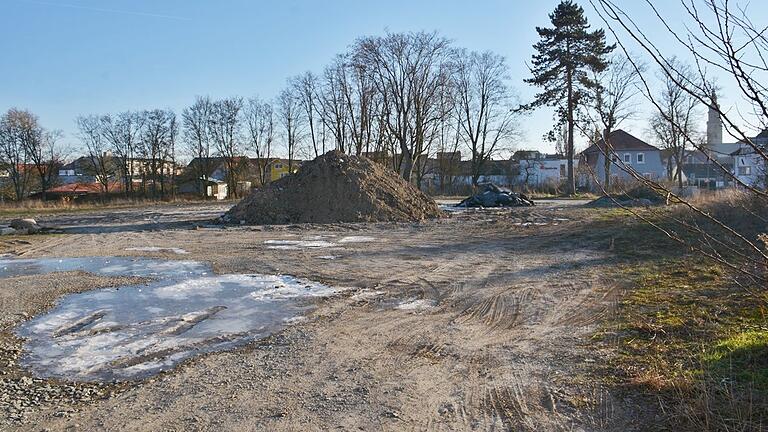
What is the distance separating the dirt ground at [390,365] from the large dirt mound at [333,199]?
41.0 feet

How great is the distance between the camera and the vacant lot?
14.9ft

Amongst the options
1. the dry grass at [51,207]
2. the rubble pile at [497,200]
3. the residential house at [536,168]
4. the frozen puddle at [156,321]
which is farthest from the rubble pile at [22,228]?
the residential house at [536,168]

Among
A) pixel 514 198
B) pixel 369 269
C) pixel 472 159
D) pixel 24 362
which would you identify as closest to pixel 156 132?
pixel 472 159

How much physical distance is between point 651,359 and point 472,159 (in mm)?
59453

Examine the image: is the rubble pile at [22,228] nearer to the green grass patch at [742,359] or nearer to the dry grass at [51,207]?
the dry grass at [51,207]

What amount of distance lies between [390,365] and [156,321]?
358cm

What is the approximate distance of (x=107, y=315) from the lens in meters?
8.24

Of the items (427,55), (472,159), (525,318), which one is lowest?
(525,318)

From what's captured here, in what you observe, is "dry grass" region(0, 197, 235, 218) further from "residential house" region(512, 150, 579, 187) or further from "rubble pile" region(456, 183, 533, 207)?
"residential house" region(512, 150, 579, 187)

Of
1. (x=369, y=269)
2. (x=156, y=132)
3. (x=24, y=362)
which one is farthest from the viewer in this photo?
(x=156, y=132)

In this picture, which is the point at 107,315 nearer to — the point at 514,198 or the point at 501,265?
the point at 501,265

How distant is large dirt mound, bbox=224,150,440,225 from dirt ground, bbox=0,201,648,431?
41.0ft

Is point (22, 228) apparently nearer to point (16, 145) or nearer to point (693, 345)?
point (693, 345)

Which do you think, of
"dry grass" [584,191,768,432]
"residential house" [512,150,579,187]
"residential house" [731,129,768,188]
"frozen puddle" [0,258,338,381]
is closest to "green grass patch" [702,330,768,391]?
"dry grass" [584,191,768,432]
